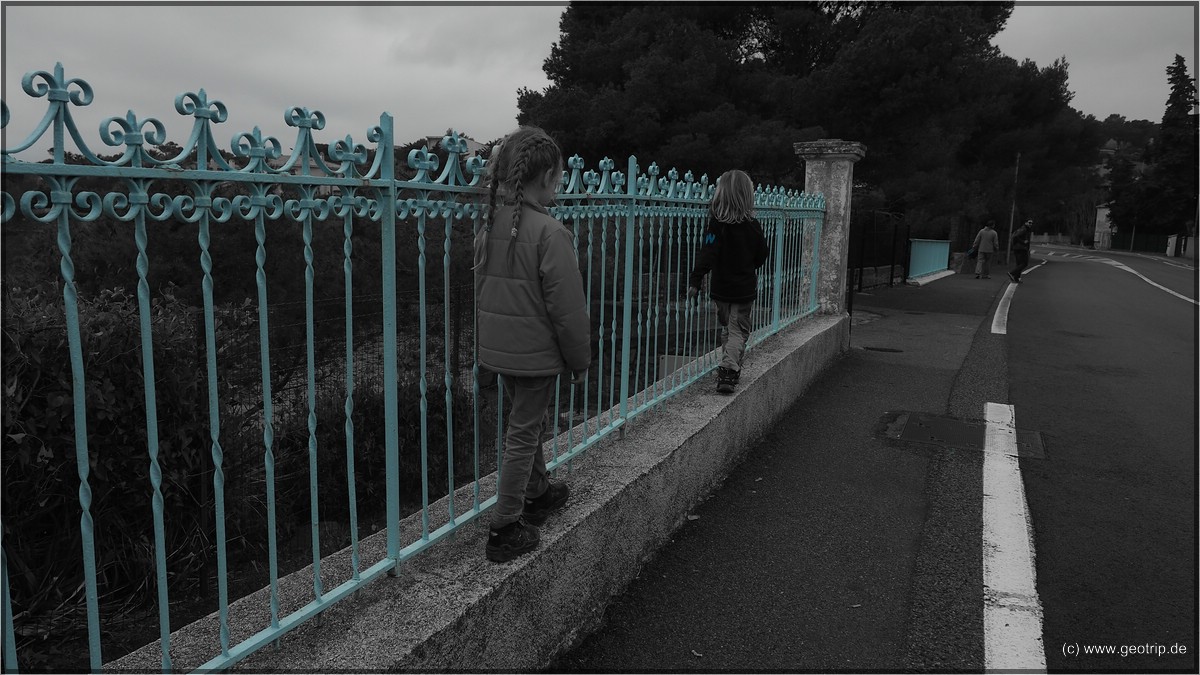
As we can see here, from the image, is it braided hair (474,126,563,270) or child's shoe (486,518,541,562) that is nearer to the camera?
braided hair (474,126,563,270)

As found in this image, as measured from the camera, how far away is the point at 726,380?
5.03 m

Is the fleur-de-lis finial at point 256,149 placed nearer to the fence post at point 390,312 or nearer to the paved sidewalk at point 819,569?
the fence post at point 390,312

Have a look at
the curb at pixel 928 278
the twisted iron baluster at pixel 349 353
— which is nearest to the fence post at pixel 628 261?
the twisted iron baluster at pixel 349 353

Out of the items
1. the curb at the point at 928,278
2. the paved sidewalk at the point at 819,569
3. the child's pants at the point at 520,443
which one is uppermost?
the child's pants at the point at 520,443

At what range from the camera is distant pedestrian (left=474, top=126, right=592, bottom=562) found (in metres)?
2.53

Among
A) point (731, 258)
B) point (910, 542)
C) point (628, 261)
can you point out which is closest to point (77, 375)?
point (628, 261)

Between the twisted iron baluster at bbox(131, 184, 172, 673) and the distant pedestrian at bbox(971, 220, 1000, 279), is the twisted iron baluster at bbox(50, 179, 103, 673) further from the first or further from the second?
the distant pedestrian at bbox(971, 220, 1000, 279)

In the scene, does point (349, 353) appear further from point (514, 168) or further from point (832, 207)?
point (832, 207)

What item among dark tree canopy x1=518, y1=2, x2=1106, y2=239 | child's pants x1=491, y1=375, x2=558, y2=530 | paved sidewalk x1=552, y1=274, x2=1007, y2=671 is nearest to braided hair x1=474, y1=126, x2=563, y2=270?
child's pants x1=491, y1=375, x2=558, y2=530

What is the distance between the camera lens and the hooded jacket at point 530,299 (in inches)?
99.4

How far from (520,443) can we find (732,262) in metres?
2.90

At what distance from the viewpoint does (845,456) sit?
17.0ft

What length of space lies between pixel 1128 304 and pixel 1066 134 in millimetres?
19880

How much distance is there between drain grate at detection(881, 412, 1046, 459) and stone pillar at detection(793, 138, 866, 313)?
2.71m
